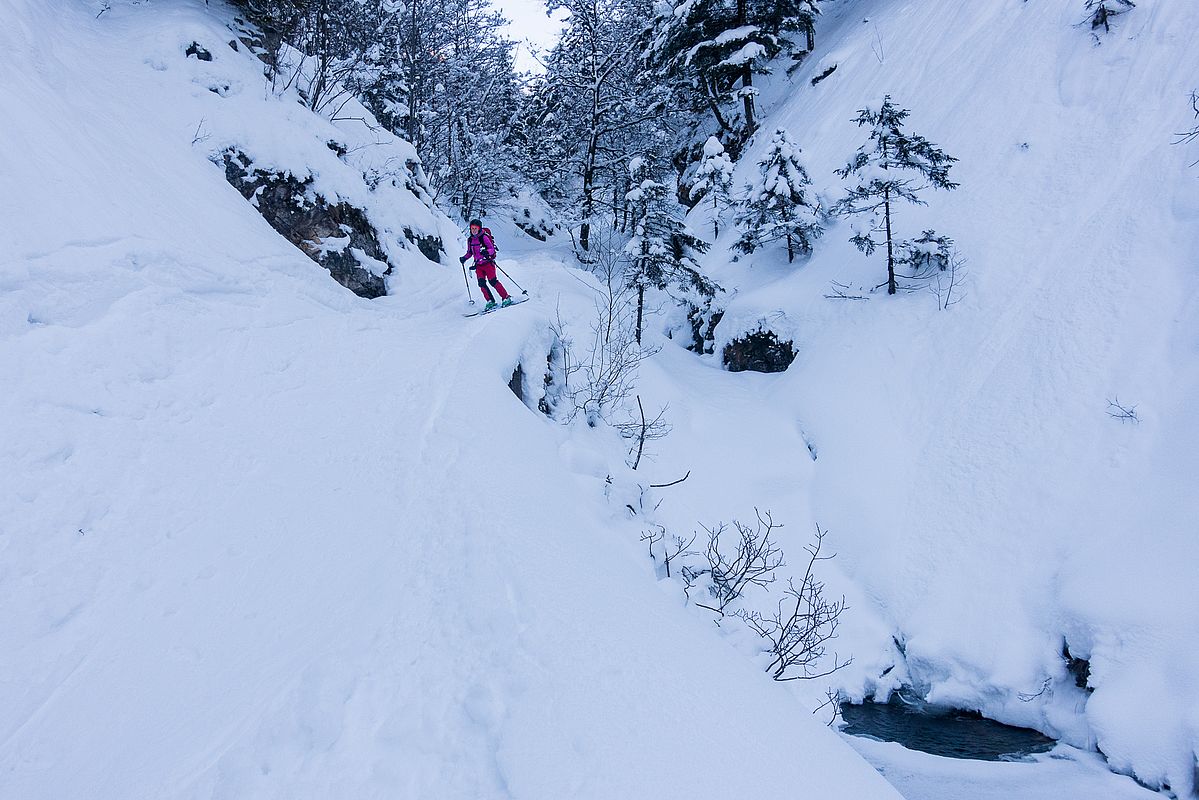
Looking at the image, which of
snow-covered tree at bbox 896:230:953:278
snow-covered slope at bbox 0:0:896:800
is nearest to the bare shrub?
snow-covered slope at bbox 0:0:896:800

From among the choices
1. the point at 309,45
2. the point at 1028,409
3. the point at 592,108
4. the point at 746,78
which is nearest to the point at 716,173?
the point at 746,78

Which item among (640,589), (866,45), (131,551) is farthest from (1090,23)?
(131,551)

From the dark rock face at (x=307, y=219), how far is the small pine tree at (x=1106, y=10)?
16001 mm

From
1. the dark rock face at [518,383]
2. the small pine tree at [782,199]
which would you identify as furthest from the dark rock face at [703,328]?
the dark rock face at [518,383]

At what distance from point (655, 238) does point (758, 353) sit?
3.67 metres

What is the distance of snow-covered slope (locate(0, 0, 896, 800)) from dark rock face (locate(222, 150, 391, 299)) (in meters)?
2.34

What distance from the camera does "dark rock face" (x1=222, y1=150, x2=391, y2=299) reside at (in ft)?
33.3

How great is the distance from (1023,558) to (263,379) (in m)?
9.99

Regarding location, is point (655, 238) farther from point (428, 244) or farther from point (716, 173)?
point (428, 244)

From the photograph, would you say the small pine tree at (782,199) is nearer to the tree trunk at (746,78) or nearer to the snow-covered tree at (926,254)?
the snow-covered tree at (926,254)

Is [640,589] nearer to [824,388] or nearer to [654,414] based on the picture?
[654,414]

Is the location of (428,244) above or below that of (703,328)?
above

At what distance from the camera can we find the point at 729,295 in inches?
611

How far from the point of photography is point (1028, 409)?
9.06 m
